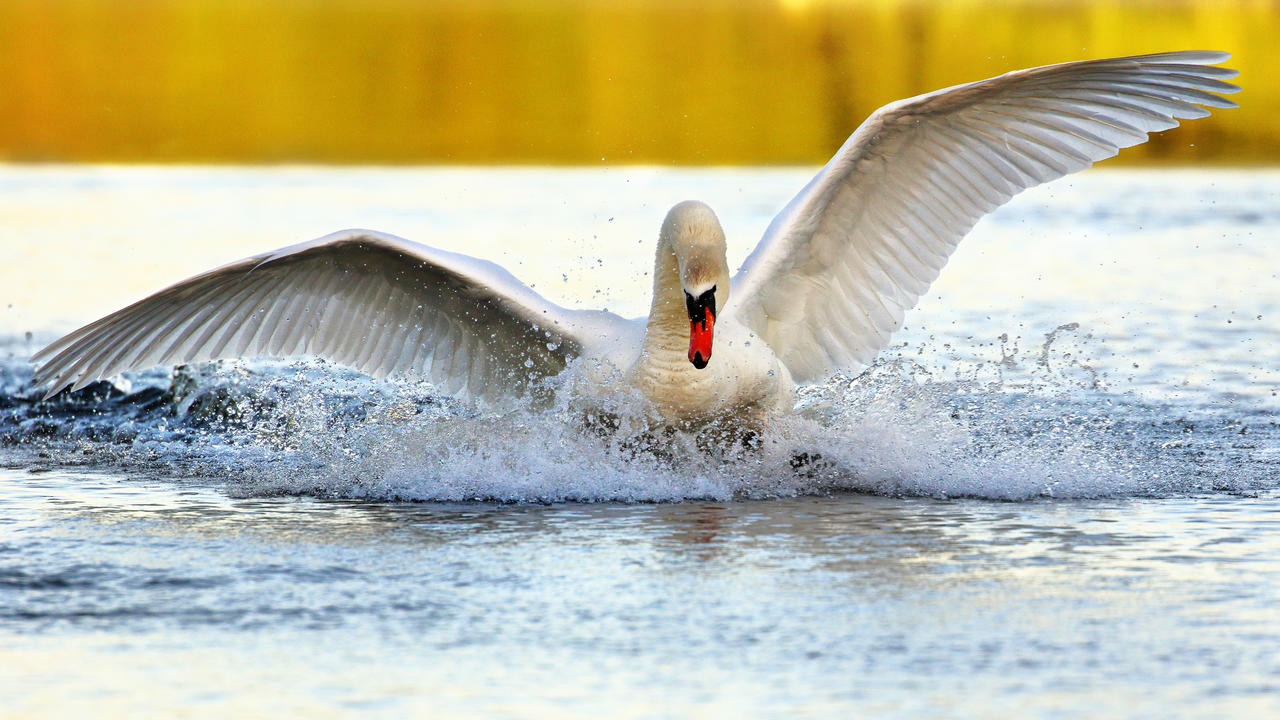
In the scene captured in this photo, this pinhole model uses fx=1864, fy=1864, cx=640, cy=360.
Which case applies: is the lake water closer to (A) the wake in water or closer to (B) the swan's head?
(A) the wake in water

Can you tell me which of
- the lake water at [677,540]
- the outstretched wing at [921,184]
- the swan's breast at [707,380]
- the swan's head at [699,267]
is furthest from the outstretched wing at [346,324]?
the outstretched wing at [921,184]

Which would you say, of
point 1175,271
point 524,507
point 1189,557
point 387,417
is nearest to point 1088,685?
point 1189,557

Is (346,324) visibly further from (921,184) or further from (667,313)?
(921,184)

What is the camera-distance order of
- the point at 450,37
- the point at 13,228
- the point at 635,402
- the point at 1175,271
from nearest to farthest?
the point at 635,402 < the point at 1175,271 < the point at 13,228 < the point at 450,37

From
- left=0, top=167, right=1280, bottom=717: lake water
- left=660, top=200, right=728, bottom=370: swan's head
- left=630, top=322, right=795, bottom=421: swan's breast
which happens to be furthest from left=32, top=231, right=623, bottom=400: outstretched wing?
left=660, top=200, right=728, bottom=370: swan's head

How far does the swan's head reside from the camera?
7438mm

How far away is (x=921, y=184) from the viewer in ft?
29.0

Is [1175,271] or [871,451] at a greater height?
[1175,271]

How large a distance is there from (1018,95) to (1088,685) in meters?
4.49

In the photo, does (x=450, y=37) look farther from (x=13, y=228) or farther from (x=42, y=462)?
(x=42, y=462)

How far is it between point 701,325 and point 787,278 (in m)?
1.42

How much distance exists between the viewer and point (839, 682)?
488 cm

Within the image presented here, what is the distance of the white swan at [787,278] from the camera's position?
8.29 m

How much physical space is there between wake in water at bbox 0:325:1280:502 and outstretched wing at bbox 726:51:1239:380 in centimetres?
38
